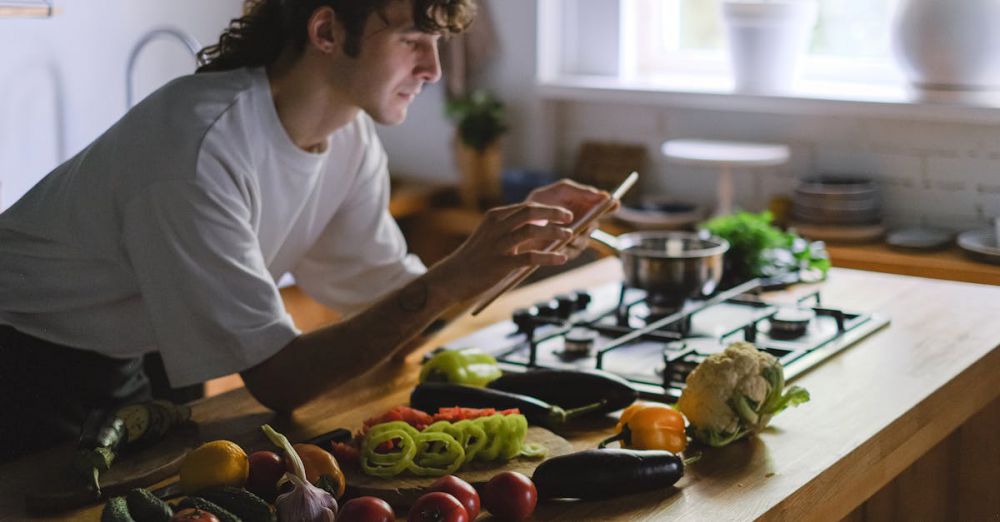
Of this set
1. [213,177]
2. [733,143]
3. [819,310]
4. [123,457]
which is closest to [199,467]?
[123,457]

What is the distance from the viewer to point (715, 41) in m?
4.34

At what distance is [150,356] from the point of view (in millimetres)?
2742

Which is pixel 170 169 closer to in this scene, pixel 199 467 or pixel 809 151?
pixel 199 467

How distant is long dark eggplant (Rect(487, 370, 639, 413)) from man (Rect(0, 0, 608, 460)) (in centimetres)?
18

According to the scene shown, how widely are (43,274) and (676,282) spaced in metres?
1.20

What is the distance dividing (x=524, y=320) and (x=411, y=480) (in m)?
0.84

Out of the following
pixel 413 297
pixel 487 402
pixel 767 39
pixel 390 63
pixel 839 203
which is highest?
pixel 390 63

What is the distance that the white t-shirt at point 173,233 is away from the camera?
6.46 feet

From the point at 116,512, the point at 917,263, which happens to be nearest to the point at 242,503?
the point at 116,512

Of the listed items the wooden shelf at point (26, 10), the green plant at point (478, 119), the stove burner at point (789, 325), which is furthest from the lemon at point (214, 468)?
the green plant at point (478, 119)

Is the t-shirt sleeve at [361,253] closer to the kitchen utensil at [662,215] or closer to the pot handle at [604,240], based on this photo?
the pot handle at [604,240]

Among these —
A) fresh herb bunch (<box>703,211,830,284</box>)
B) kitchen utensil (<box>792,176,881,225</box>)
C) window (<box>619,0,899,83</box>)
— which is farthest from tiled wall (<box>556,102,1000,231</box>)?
fresh herb bunch (<box>703,211,830,284</box>)

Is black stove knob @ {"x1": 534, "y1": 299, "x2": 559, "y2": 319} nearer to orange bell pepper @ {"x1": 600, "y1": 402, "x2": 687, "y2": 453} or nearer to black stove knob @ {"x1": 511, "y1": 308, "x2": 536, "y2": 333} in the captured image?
black stove knob @ {"x1": 511, "y1": 308, "x2": 536, "y2": 333}

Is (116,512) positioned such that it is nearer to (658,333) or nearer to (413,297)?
(413,297)
